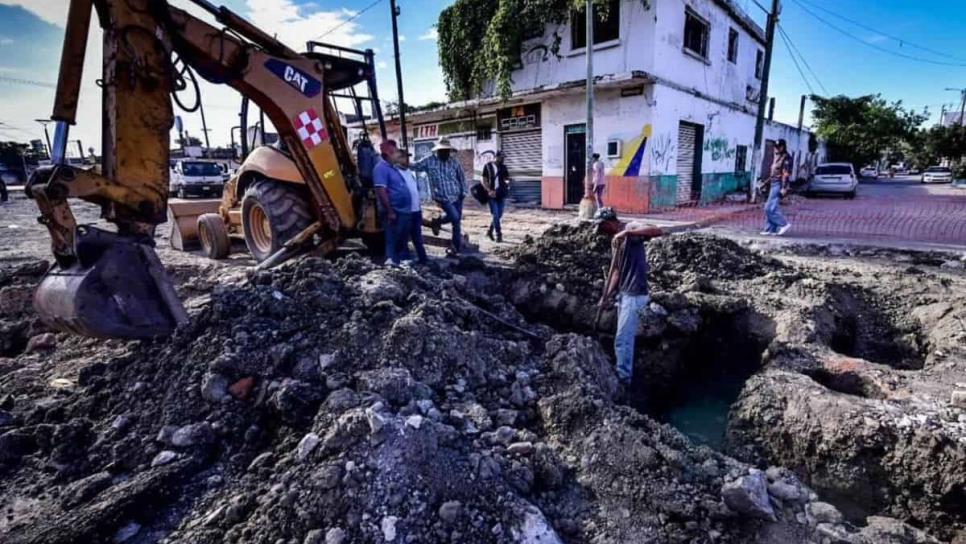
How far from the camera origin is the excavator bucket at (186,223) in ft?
26.4

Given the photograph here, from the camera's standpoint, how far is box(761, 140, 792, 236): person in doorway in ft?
27.0

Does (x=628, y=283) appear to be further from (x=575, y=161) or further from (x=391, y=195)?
(x=575, y=161)

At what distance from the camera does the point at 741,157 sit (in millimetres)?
18219

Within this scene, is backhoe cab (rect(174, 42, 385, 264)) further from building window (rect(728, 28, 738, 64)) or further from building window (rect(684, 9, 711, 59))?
building window (rect(728, 28, 738, 64))

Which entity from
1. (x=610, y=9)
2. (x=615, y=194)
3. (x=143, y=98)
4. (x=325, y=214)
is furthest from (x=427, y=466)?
(x=610, y=9)

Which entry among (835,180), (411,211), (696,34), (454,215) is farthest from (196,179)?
(835,180)

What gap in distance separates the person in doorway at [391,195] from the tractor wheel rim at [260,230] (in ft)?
6.43

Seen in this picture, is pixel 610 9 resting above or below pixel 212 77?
above

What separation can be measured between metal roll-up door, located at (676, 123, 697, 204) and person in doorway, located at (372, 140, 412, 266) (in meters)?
10.8

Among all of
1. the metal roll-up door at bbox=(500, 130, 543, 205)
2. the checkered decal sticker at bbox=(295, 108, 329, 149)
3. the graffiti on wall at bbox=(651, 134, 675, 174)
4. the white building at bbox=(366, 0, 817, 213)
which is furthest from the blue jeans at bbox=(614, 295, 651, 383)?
the metal roll-up door at bbox=(500, 130, 543, 205)

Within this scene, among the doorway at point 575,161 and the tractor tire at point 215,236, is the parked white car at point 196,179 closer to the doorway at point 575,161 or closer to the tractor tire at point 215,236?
the tractor tire at point 215,236

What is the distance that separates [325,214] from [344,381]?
3.17m

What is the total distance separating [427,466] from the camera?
2.17 m

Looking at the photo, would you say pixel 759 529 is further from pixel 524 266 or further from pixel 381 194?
pixel 381 194
